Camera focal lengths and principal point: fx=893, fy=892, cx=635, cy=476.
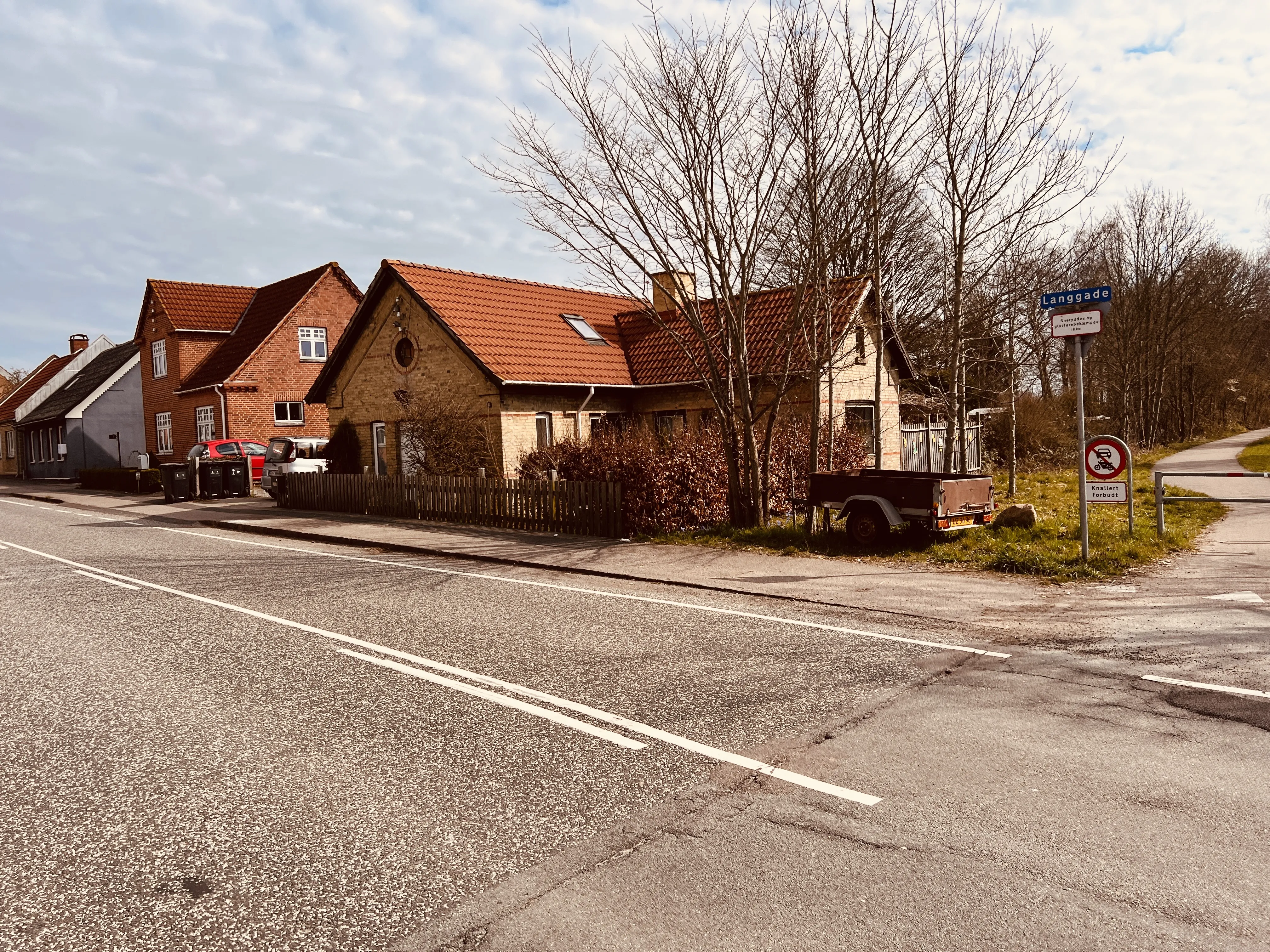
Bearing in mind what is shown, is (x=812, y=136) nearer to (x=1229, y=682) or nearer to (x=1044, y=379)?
(x=1229, y=682)

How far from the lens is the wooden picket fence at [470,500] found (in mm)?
14930

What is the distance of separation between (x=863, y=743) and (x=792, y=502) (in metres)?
8.96

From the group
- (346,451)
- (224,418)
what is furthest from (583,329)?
(224,418)

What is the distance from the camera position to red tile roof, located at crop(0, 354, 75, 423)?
174ft

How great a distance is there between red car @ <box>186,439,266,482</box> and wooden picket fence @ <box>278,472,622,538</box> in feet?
22.0

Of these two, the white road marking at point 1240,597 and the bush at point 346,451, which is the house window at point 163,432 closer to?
the bush at point 346,451

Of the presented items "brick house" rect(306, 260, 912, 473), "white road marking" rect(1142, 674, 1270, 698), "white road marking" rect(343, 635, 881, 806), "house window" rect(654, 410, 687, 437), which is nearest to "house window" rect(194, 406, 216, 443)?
"brick house" rect(306, 260, 912, 473)

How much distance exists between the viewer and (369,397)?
1005 inches

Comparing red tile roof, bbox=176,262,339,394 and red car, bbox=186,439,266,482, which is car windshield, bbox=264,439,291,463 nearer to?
red car, bbox=186,439,266,482

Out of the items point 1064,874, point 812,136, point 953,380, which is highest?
point 812,136

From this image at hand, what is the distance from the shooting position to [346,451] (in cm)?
2564

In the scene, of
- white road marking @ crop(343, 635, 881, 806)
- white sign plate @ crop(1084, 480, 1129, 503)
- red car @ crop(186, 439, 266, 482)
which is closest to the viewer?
white road marking @ crop(343, 635, 881, 806)

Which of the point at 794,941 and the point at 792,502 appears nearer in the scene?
the point at 794,941

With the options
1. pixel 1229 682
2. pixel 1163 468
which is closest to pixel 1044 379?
pixel 1163 468
